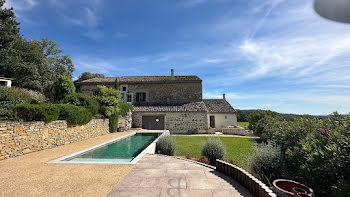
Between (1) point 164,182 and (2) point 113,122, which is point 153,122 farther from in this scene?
(1) point 164,182

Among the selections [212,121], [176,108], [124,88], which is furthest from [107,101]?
[212,121]

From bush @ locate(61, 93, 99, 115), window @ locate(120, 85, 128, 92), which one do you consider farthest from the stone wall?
window @ locate(120, 85, 128, 92)

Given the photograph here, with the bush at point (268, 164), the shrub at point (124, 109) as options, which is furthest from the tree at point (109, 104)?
the bush at point (268, 164)

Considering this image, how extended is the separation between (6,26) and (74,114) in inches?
902

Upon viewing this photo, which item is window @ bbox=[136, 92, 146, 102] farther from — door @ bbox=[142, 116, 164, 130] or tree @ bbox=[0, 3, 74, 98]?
tree @ bbox=[0, 3, 74, 98]

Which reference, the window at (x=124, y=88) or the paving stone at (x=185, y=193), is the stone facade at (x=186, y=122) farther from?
the paving stone at (x=185, y=193)

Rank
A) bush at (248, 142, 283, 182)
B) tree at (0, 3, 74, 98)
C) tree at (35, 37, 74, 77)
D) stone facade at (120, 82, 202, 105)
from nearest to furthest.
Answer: bush at (248, 142, 283, 182)
tree at (0, 3, 74, 98)
stone facade at (120, 82, 202, 105)
tree at (35, 37, 74, 77)

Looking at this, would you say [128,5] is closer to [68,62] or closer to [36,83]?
[36,83]

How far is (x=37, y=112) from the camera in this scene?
6.95 meters

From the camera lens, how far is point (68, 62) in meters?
29.8

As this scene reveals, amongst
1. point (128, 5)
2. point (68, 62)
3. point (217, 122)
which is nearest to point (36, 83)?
point (68, 62)

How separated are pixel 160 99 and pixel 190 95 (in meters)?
4.17

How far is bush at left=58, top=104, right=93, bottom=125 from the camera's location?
28.0 ft

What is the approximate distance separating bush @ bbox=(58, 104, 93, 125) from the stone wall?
1.04 ft
